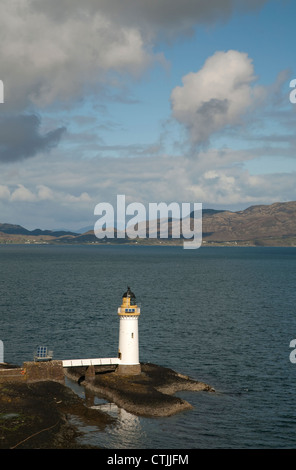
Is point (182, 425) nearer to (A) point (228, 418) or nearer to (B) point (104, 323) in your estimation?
(A) point (228, 418)

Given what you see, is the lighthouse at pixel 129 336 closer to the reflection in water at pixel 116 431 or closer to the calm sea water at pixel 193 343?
the calm sea water at pixel 193 343

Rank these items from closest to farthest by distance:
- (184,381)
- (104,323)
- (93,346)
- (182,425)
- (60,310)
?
(182,425) → (184,381) → (93,346) → (104,323) → (60,310)

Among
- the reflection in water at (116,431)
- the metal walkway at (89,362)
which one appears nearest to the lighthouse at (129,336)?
the metal walkway at (89,362)

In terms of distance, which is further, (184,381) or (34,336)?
(34,336)

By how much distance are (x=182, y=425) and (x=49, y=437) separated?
11.1 meters

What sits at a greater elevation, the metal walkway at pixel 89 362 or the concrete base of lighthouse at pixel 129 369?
the metal walkway at pixel 89 362

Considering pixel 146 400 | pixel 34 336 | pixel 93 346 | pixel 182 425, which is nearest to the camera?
pixel 182 425

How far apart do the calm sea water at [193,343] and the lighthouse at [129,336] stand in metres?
6.11

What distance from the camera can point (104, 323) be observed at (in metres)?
89.9

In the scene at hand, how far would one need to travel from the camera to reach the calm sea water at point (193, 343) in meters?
42.5

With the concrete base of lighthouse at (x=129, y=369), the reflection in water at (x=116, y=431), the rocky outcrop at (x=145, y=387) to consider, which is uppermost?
the concrete base of lighthouse at (x=129, y=369)

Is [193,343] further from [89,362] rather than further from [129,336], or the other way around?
[89,362]
